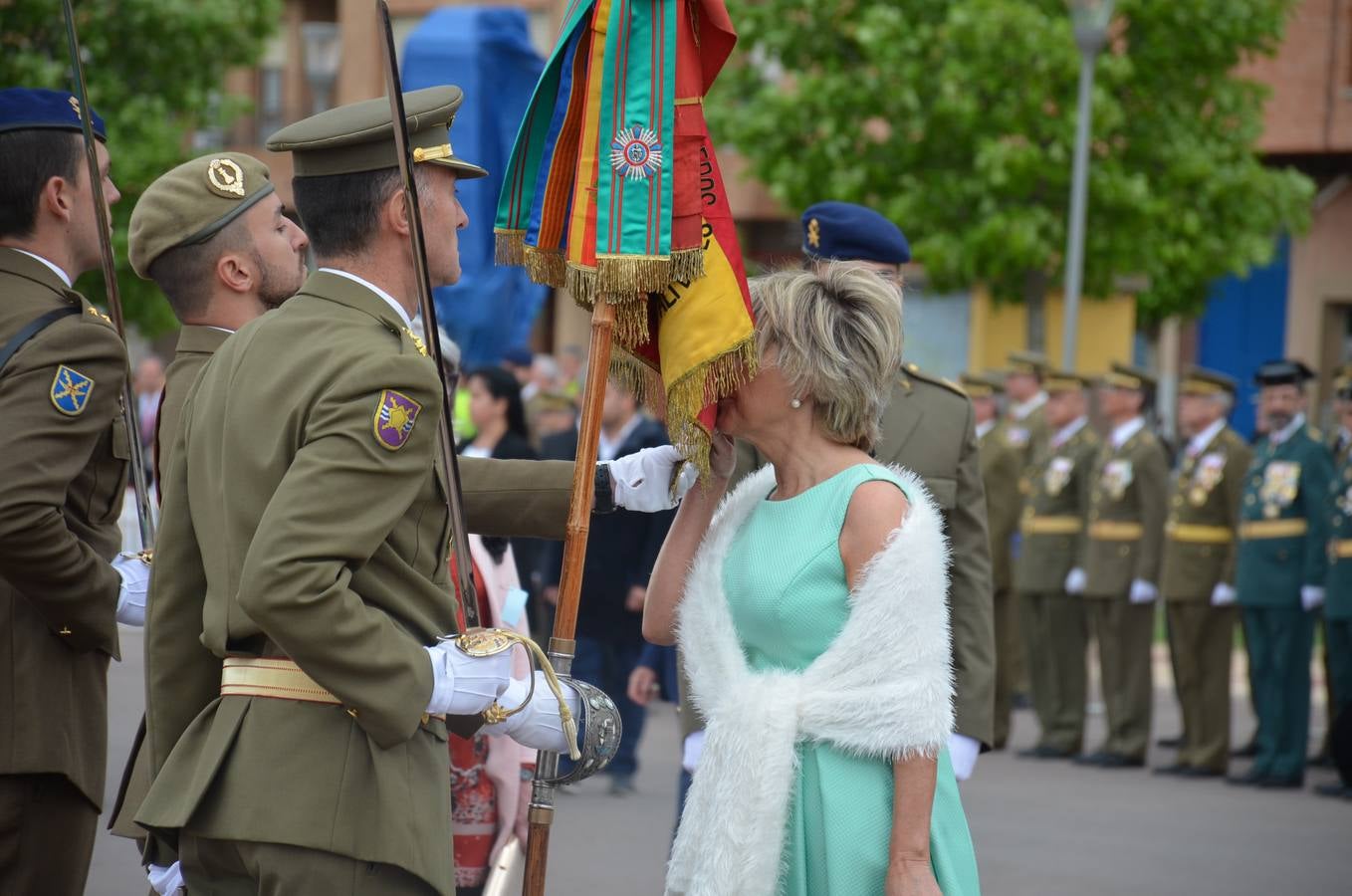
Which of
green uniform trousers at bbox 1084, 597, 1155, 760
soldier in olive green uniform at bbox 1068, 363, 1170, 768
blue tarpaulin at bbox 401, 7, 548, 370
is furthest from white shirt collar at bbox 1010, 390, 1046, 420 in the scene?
blue tarpaulin at bbox 401, 7, 548, 370

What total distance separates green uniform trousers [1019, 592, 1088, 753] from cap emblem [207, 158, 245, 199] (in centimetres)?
812

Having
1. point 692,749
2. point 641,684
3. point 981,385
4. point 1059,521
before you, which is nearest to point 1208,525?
point 1059,521

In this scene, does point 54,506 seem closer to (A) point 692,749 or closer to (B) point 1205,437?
(A) point 692,749

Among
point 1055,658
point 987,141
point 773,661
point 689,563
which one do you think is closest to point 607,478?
point 689,563

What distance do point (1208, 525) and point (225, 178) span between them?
8.17 m

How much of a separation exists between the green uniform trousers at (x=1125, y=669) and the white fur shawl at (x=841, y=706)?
7874 mm

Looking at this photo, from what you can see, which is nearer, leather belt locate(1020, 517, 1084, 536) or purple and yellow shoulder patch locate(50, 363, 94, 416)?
purple and yellow shoulder patch locate(50, 363, 94, 416)

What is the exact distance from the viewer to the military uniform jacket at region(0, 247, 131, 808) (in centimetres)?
336

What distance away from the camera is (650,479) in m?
3.52

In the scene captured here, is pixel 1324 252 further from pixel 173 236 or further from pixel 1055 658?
pixel 173 236

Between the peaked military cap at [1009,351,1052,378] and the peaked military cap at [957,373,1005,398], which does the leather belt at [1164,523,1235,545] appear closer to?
the peaked military cap at [1009,351,1052,378]

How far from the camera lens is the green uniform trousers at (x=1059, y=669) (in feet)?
35.6

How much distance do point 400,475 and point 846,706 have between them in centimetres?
90

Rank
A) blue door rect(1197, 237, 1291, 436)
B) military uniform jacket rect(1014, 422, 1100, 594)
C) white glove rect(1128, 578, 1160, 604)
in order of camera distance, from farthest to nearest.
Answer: blue door rect(1197, 237, 1291, 436) < military uniform jacket rect(1014, 422, 1100, 594) < white glove rect(1128, 578, 1160, 604)
